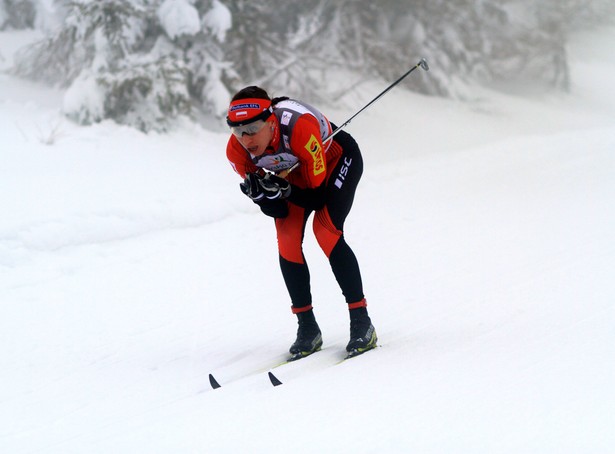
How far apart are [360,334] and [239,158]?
1.18m

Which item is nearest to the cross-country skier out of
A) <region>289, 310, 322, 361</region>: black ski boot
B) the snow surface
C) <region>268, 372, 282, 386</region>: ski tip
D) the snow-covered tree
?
<region>289, 310, 322, 361</region>: black ski boot

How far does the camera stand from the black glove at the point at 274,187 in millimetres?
3678

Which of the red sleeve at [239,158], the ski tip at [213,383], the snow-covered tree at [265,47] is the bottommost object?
the snow-covered tree at [265,47]

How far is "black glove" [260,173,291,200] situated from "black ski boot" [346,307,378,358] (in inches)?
30.9

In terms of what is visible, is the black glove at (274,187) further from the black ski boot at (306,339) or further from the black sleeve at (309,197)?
the black ski boot at (306,339)

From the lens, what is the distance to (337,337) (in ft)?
14.9

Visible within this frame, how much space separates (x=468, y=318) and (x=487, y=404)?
6.01 ft

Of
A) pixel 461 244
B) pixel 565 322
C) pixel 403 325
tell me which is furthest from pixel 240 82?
pixel 565 322

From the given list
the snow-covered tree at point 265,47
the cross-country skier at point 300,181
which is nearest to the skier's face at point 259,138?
the cross-country skier at point 300,181

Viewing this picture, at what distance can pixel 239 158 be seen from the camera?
3822 millimetres

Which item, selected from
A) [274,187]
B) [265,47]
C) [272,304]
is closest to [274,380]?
[274,187]

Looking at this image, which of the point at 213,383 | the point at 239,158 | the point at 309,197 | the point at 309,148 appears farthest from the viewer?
the point at 309,197

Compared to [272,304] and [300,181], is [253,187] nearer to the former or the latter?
[300,181]

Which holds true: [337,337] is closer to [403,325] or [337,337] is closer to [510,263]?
[403,325]
